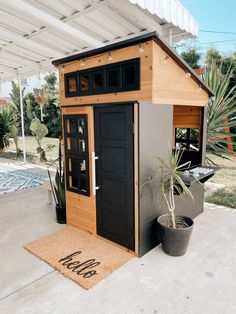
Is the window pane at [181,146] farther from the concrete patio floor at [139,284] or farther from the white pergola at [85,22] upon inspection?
the white pergola at [85,22]

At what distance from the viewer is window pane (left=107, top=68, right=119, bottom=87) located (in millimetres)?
2697

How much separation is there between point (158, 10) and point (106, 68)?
1.13m

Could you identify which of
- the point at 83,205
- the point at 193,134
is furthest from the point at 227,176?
the point at 83,205

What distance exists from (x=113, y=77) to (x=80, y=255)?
209 centimetres

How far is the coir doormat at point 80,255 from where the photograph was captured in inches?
96.0

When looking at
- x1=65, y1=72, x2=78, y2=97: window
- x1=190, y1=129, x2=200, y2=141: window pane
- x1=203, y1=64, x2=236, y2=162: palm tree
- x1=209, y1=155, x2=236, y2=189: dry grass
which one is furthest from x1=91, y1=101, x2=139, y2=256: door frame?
x1=209, y1=155, x2=236, y2=189: dry grass

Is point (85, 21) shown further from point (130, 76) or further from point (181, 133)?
point (181, 133)

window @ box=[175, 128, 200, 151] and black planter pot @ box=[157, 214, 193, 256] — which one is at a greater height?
window @ box=[175, 128, 200, 151]

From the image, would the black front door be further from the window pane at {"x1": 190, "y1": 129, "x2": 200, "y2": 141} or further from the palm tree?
the palm tree

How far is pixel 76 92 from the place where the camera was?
3.14 metres

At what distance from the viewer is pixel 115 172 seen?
2.83 metres

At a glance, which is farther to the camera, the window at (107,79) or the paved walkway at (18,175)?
the paved walkway at (18,175)

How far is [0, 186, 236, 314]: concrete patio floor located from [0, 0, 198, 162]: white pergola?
2.85 m

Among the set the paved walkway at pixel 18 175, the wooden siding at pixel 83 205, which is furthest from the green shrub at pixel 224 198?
the paved walkway at pixel 18 175
